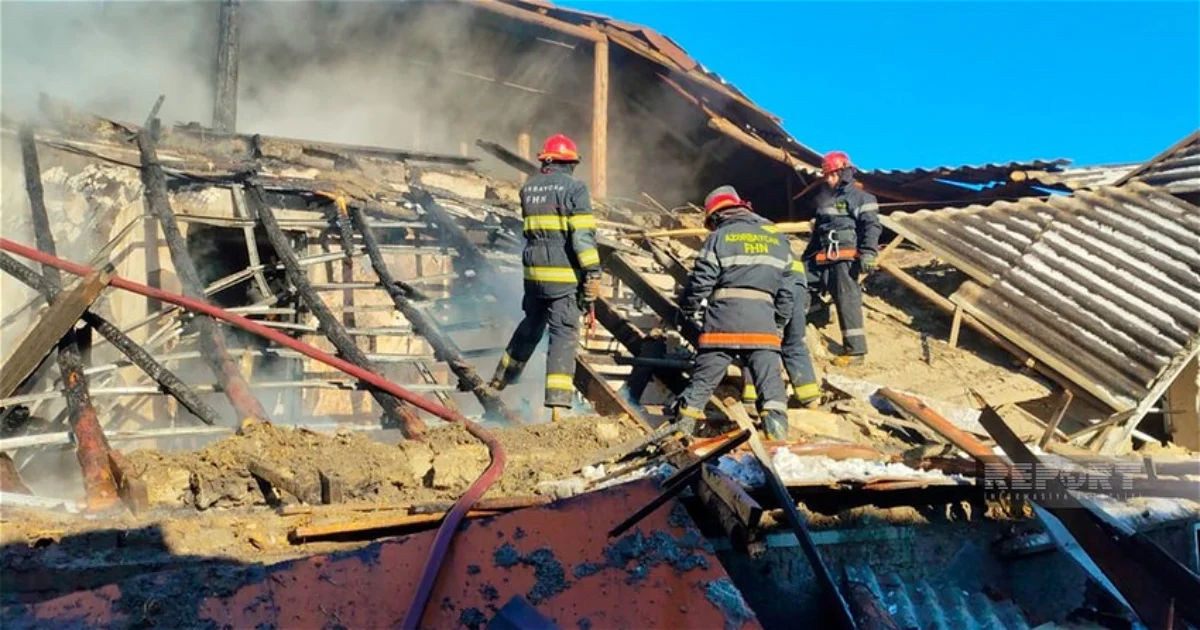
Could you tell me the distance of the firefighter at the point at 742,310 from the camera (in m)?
4.73

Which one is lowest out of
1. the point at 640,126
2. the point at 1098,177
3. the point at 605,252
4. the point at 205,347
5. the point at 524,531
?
the point at 524,531

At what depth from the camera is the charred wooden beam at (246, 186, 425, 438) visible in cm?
405

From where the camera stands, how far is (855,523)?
11.2ft

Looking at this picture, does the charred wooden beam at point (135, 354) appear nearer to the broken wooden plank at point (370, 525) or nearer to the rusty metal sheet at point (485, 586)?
the broken wooden plank at point (370, 525)

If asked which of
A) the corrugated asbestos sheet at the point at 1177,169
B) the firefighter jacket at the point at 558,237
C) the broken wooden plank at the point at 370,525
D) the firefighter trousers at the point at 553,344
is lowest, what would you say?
the broken wooden plank at the point at 370,525

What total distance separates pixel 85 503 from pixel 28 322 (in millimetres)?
2577

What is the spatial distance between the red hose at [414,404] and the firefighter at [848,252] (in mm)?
3667

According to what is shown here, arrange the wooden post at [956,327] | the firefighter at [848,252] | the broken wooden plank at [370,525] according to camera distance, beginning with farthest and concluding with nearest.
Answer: the wooden post at [956,327], the firefighter at [848,252], the broken wooden plank at [370,525]

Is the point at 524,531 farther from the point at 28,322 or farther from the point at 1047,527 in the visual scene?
the point at 28,322


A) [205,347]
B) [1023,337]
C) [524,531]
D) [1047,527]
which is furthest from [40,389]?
[1023,337]

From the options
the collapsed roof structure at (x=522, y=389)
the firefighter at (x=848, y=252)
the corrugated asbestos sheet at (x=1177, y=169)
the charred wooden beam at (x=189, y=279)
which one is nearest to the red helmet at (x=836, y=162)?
the firefighter at (x=848, y=252)

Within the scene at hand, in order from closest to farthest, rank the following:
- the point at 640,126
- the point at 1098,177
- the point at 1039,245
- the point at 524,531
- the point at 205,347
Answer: the point at 524,531
the point at 205,347
the point at 1039,245
the point at 1098,177
the point at 640,126

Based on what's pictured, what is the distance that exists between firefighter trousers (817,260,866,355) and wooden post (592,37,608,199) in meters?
3.01

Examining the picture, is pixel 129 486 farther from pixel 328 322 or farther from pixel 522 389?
pixel 522 389
